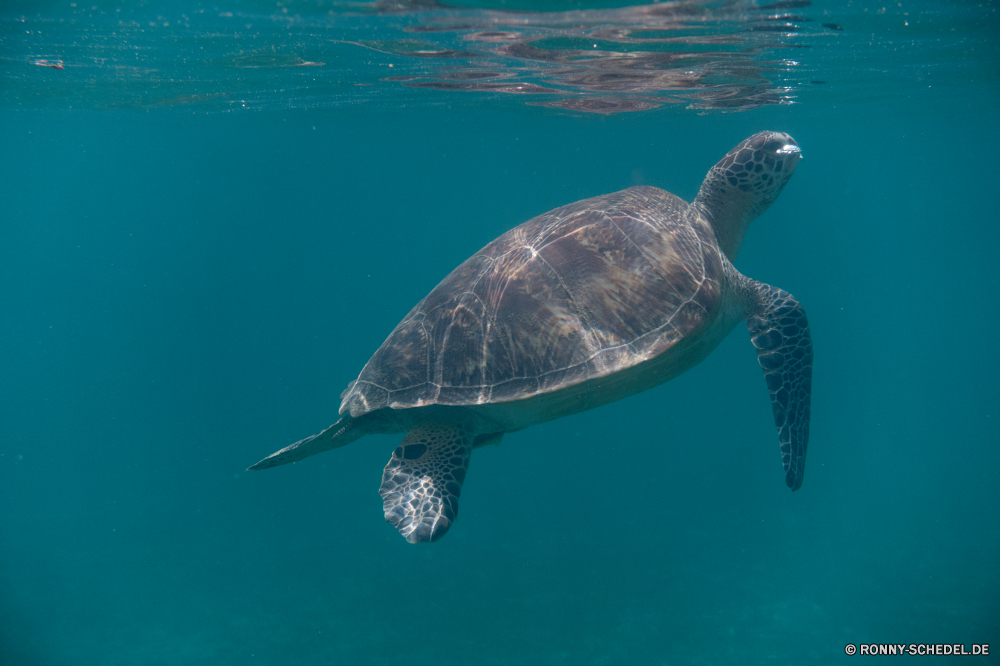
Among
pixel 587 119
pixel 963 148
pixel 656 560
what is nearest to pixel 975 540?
pixel 656 560

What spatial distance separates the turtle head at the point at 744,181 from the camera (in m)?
6.43

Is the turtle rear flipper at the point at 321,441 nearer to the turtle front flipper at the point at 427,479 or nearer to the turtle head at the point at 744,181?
the turtle front flipper at the point at 427,479

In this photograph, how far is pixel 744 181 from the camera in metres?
6.59

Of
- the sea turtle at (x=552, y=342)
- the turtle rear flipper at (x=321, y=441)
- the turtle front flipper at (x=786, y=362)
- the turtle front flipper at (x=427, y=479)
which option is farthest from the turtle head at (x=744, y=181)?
the turtle rear flipper at (x=321, y=441)

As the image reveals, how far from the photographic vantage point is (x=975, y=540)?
12656 millimetres

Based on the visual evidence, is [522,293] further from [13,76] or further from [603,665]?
[13,76]

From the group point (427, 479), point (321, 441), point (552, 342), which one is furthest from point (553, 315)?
point (321, 441)

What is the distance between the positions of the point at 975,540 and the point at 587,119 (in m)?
17.3

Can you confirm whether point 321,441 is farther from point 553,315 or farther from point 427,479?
point 553,315

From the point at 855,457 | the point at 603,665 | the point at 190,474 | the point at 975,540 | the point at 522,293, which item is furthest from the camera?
the point at 855,457

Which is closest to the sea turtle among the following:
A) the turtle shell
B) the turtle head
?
the turtle shell

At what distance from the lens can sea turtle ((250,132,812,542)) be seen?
4.50 metres

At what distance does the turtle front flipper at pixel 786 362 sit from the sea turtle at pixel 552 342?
0.01 metres

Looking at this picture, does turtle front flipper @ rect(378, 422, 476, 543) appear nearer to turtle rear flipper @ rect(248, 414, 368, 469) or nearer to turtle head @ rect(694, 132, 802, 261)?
turtle rear flipper @ rect(248, 414, 368, 469)
